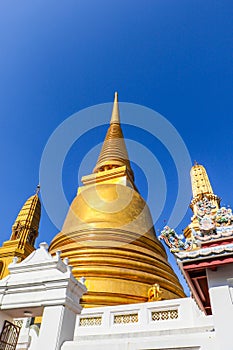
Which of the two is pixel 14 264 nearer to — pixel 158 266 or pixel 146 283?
pixel 146 283

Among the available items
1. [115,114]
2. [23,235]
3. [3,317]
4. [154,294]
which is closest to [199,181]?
[115,114]

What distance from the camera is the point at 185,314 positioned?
22.5ft

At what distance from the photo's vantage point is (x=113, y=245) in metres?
13.1

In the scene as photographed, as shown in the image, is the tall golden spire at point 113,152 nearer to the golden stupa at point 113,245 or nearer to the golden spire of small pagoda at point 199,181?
the golden stupa at point 113,245

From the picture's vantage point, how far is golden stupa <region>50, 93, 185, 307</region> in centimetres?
1095

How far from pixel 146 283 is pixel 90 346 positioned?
684 centimetres

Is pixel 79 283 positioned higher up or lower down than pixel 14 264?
lower down

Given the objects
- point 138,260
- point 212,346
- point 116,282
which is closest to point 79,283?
point 212,346

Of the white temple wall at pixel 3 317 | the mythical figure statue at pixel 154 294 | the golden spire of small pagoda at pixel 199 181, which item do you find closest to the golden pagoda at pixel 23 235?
the mythical figure statue at pixel 154 294

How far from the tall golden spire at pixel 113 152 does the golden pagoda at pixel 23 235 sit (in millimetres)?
5443

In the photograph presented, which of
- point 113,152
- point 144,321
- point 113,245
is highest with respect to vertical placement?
point 113,152

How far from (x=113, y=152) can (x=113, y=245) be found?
1075cm

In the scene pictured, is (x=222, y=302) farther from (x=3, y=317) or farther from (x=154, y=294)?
(x=154, y=294)

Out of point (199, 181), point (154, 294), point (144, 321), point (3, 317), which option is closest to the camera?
point (3, 317)
